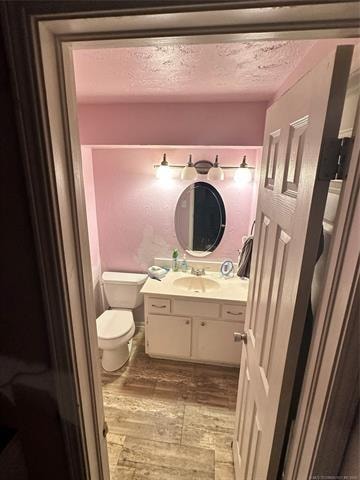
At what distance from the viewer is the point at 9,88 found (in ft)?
1.67

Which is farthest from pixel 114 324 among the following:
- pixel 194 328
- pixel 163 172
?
pixel 163 172

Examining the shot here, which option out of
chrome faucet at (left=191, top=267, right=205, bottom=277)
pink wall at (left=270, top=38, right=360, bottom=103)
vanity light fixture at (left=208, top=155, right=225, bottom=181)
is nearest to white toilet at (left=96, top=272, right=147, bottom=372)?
chrome faucet at (left=191, top=267, right=205, bottom=277)

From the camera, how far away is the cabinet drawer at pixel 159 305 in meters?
2.19

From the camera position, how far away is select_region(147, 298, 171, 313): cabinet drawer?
2.19 meters

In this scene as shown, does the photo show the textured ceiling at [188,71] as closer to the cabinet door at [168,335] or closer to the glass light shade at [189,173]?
the glass light shade at [189,173]

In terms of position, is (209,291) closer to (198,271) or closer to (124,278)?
(198,271)

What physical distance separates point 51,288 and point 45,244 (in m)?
0.12

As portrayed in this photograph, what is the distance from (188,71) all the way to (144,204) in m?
1.37

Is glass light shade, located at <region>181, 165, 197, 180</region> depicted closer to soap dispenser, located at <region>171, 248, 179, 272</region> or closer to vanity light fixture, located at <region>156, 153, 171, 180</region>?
vanity light fixture, located at <region>156, 153, 171, 180</region>

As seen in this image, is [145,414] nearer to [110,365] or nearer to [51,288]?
[110,365]

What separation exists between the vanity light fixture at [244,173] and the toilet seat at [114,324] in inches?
69.0

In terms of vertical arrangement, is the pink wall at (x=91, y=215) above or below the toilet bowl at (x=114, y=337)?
above

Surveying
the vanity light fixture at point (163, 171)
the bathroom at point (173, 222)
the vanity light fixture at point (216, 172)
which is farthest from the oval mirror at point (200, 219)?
the vanity light fixture at point (163, 171)

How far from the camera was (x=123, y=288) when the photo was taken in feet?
8.38
